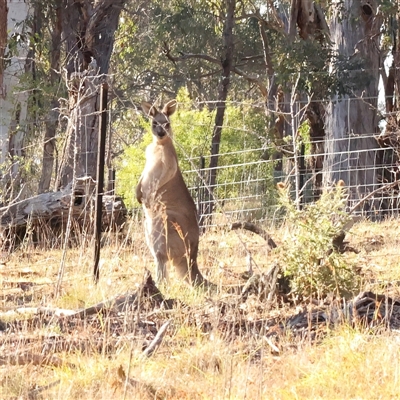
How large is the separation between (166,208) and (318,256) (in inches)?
109

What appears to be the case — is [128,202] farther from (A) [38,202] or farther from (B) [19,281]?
(B) [19,281]

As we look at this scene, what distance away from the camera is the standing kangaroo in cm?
868

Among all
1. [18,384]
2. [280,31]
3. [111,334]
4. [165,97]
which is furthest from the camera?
[165,97]

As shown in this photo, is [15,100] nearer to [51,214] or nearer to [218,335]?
[51,214]

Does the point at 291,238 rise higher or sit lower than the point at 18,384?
higher

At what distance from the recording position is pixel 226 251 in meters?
9.51

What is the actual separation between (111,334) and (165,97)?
98.0ft

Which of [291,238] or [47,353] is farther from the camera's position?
[291,238]

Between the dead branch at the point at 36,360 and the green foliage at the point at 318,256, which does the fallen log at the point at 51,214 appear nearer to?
the green foliage at the point at 318,256

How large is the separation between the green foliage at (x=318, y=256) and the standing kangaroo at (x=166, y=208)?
1.32 m

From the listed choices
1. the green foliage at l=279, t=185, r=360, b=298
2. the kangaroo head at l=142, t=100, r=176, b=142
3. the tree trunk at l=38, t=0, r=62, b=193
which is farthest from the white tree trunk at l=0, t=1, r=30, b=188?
the green foliage at l=279, t=185, r=360, b=298

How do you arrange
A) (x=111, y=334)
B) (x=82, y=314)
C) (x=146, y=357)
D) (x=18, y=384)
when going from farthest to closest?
(x=82, y=314) < (x=111, y=334) < (x=146, y=357) < (x=18, y=384)

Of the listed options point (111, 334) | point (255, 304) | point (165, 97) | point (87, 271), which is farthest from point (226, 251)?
point (165, 97)

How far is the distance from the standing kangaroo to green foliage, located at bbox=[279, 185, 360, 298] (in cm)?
132
